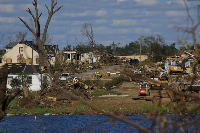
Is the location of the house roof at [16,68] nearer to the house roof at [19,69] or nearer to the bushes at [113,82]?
the house roof at [19,69]

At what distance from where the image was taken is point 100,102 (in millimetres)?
27906

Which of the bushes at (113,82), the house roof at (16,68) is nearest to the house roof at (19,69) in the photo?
the house roof at (16,68)

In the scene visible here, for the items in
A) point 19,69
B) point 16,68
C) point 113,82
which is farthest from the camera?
point 113,82

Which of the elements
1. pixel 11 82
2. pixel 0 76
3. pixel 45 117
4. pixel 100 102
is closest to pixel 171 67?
pixel 100 102

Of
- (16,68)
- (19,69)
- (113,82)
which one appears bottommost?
(113,82)

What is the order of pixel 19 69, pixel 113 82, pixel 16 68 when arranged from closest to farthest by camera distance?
pixel 19 69 → pixel 16 68 → pixel 113 82

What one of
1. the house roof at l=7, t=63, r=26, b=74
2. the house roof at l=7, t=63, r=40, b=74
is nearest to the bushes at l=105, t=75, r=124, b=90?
the house roof at l=7, t=63, r=40, b=74

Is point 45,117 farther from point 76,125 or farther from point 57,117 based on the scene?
point 76,125

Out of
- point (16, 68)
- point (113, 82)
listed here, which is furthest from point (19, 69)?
point (113, 82)

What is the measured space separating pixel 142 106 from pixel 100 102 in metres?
4.12

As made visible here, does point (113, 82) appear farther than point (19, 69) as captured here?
Yes

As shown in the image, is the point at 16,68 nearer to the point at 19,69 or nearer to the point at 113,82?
the point at 19,69

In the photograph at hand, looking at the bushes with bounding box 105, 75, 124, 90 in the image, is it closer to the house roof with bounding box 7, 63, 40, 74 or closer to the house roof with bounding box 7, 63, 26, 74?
the house roof with bounding box 7, 63, 40, 74

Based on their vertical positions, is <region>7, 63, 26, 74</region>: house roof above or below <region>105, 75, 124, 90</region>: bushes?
above
